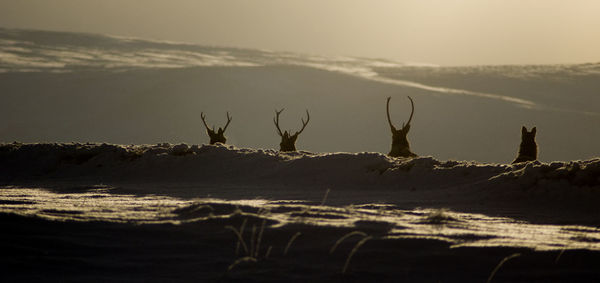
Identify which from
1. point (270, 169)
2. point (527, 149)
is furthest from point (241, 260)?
point (527, 149)

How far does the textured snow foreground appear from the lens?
16.2 ft

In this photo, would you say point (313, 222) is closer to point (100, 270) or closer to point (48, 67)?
point (100, 270)

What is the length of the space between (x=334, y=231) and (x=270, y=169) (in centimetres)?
738

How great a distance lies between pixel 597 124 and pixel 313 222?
73.9 metres

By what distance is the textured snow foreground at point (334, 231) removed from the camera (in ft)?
16.2

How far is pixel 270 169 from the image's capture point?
43.3ft

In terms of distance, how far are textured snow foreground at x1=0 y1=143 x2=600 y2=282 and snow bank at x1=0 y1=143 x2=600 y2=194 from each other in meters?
0.05

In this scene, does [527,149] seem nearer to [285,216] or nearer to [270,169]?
[270,169]

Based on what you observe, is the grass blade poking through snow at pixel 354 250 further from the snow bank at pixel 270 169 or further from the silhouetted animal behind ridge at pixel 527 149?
the silhouetted animal behind ridge at pixel 527 149

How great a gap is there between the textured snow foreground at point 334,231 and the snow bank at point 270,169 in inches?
1.9

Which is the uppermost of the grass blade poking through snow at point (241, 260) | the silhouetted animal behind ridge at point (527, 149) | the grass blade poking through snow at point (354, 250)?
the silhouetted animal behind ridge at point (527, 149)

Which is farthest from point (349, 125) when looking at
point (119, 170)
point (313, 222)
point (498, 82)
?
point (313, 222)

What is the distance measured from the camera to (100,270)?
486 cm

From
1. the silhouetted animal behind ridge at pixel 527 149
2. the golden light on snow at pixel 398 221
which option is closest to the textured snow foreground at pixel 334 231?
the golden light on snow at pixel 398 221
